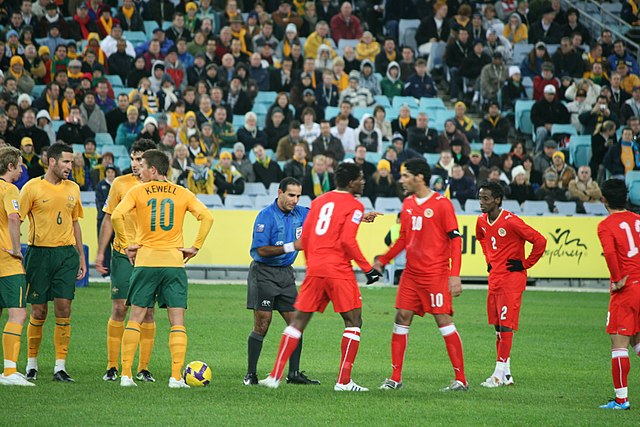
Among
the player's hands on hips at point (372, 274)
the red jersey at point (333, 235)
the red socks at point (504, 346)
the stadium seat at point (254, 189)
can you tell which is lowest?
the stadium seat at point (254, 189)

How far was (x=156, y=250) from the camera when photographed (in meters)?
9.73

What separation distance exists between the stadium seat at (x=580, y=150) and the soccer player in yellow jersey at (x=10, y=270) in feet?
61.2

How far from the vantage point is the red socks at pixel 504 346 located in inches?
428

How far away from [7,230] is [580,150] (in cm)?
1892

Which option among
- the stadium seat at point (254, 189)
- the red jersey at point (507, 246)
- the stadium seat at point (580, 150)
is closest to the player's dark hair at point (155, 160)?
the red jersey at point (507, 246)

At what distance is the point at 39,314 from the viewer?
34.4 feet

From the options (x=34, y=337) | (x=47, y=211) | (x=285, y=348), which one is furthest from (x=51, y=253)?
(x=285, y=348)

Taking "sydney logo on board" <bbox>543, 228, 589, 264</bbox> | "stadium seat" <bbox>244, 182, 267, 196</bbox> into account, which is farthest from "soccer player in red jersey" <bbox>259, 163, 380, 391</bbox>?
"sydney logo on board" <bbox>543, 228, 589, 264</bbox>

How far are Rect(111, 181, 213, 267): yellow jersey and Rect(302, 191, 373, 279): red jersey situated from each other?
41.5 inches

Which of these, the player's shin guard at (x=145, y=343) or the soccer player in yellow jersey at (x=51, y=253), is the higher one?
the soccer player in yellow jersey at (x=51, y=253)

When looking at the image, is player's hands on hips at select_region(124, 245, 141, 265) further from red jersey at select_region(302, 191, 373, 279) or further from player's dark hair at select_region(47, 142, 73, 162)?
red jersey at select_region(302, 191, 373, 279)

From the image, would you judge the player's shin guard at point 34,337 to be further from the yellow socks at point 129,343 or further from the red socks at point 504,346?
the red socks at point 504,346

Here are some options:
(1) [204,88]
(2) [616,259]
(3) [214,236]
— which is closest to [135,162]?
(2) [616,259]

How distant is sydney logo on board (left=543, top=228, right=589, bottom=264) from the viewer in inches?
883
